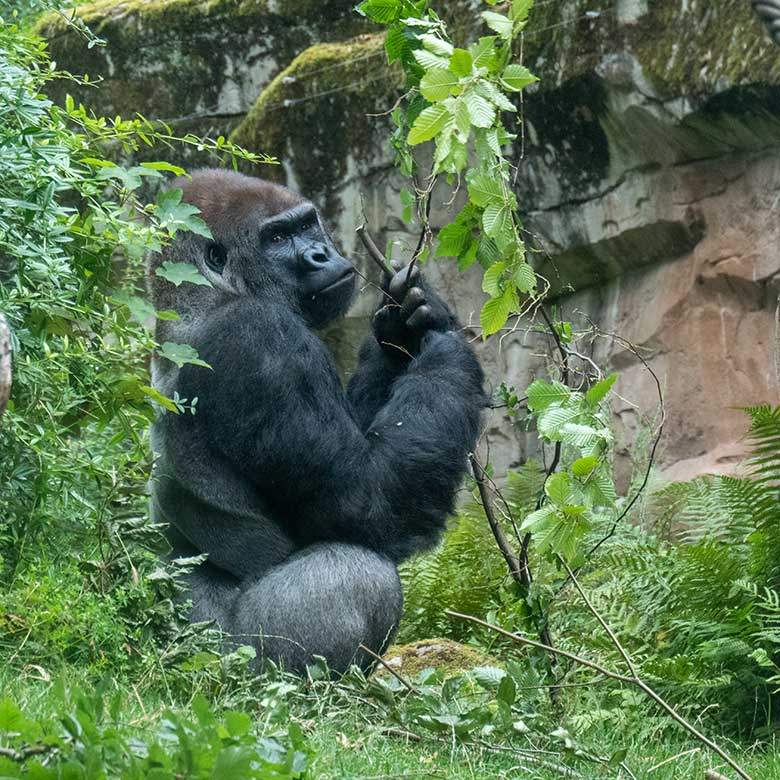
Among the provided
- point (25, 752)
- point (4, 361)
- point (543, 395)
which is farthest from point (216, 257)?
point (25, 752)

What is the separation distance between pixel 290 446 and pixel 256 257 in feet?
2.44

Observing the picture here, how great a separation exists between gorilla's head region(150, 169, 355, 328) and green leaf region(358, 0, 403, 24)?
0.96 metres

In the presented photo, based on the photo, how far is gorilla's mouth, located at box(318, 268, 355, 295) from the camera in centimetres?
452

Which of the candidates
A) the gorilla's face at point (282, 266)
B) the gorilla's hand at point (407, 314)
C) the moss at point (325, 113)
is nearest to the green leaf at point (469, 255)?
the gorilla's hand at point (407, 314)

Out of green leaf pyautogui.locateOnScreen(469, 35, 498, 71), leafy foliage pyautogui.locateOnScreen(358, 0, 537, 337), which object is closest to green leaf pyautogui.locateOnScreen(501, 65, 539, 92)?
leafy foliage pyautogui.locateOnScreen(358, 0, 537, 337)

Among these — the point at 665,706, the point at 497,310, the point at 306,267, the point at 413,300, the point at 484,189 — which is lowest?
the point at 665,706

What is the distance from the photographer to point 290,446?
4191 mm

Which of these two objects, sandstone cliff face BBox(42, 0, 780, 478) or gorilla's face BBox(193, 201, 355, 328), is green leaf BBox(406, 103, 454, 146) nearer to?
gorilla's face BBox(193, 201, 355, 328)

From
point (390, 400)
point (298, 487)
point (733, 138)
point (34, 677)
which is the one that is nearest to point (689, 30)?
point (733, 138)

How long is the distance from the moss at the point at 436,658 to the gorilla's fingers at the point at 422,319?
129 cm

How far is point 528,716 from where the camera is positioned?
3523 mm

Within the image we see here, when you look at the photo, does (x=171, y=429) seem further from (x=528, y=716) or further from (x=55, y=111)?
(x=528, y=716)

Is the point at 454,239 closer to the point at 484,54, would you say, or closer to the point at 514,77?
the point at 514,77

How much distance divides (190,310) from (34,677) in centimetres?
145
